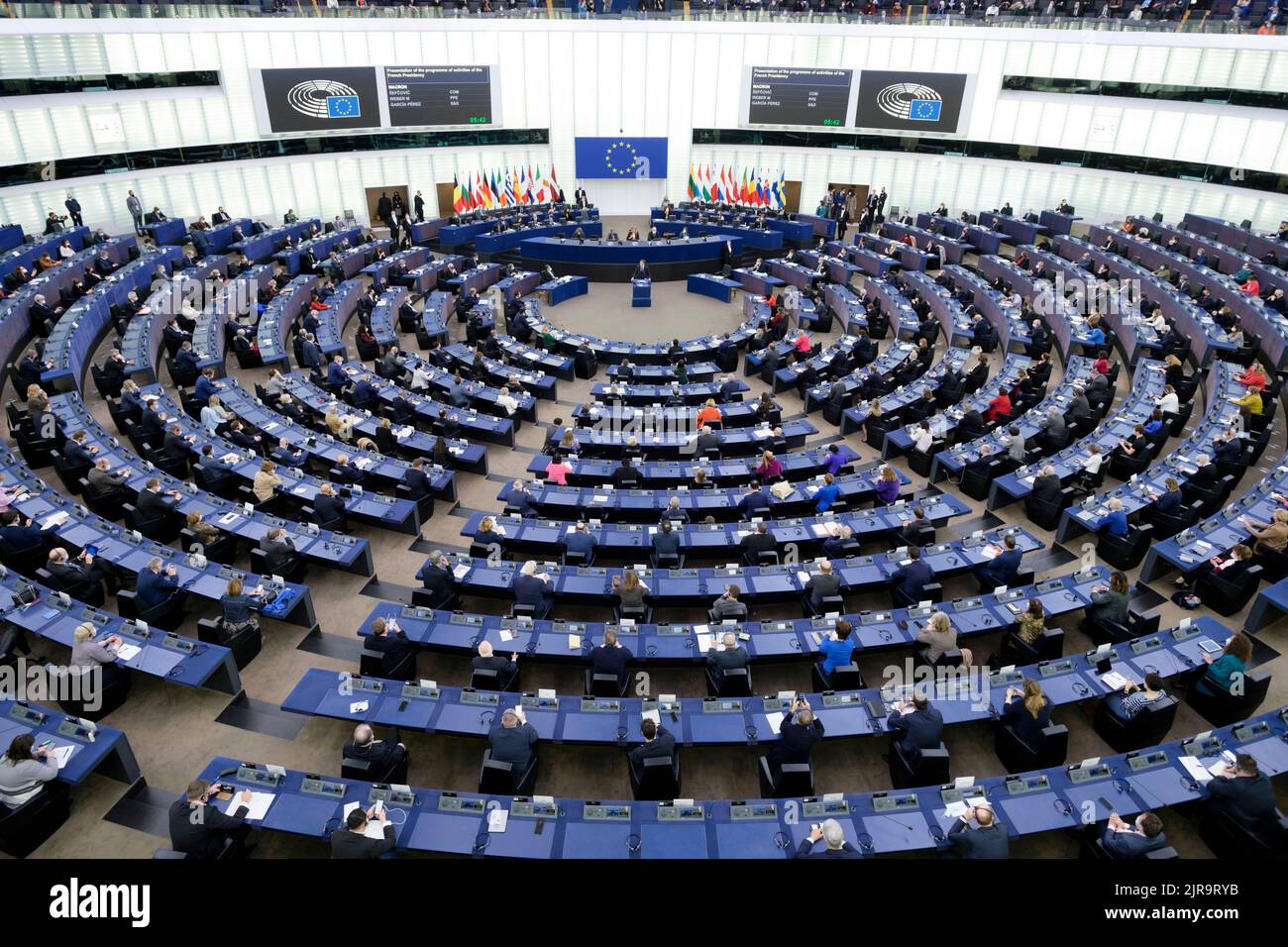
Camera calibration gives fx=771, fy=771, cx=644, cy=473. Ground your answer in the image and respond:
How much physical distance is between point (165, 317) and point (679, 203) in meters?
25.0

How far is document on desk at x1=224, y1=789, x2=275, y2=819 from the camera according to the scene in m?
8.45

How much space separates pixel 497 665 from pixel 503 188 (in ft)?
109

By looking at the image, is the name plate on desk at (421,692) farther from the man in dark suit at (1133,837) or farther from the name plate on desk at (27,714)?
the man in dark suit at (1133,837)

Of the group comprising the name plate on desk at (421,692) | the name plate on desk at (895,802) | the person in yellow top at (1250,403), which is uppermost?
the person in yellow top at (1250,403)

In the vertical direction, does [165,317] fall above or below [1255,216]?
below

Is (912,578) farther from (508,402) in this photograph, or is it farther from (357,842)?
(508,402)

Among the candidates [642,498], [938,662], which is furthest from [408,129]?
[938,662]

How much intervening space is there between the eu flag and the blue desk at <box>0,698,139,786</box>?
38.6 meters

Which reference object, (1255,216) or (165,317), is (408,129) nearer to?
(165,317)

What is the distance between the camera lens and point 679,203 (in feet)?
131

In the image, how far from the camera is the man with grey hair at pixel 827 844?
7.72 meters

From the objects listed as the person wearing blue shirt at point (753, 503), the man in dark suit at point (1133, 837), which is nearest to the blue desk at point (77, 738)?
the person wearing blue shirt at point (753, 503)

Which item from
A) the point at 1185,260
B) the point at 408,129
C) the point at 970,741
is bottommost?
the point at 970,741

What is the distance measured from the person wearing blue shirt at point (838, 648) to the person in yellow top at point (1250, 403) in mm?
12775
